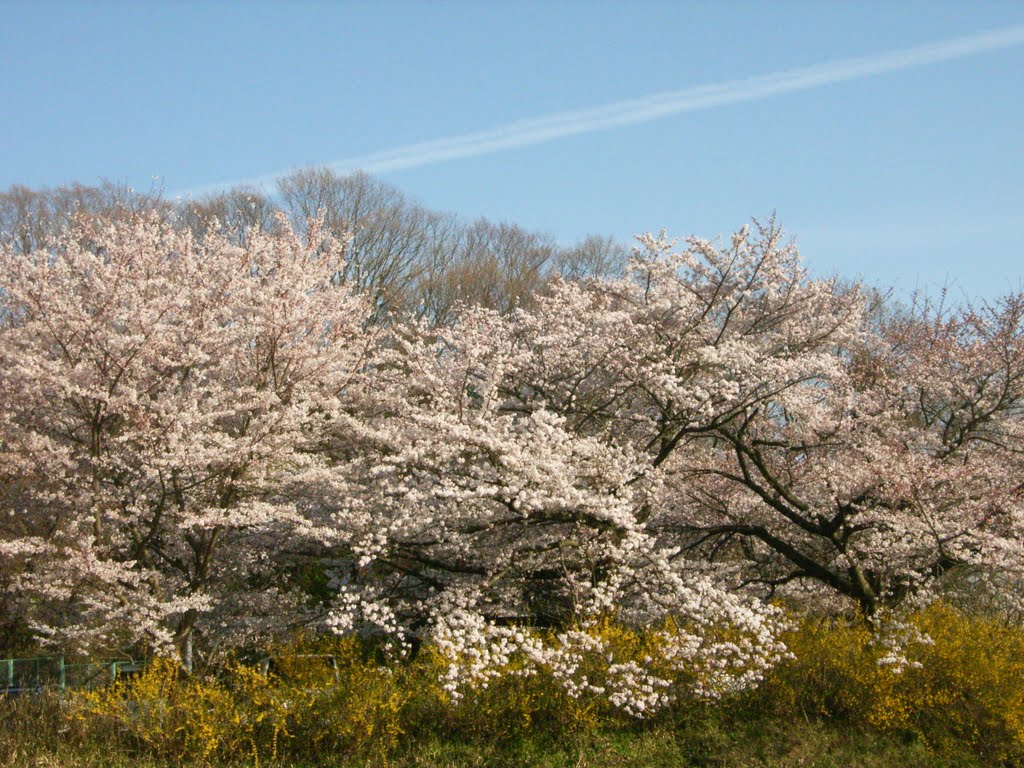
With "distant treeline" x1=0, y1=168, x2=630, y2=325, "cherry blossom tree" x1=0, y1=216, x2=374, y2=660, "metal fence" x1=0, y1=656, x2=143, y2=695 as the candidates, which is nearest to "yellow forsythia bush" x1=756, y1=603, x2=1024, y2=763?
"cherry blossom tree" x1=0, y1=216, x2=374, y2=660

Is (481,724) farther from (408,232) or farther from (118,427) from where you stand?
(408,232)

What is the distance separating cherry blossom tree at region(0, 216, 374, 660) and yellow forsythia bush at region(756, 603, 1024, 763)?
5.23 m

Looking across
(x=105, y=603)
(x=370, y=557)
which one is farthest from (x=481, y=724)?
(x=105, y=603)

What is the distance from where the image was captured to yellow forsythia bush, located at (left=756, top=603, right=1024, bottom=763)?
29.5 feet

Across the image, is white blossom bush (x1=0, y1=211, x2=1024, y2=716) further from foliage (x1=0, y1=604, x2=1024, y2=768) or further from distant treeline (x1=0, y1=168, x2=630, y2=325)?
distant treeline (x1=0, y1=168, x2=630, y2=325)

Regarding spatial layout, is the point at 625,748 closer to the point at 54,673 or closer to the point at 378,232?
the point at 54,673

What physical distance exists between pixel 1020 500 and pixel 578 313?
5747mm

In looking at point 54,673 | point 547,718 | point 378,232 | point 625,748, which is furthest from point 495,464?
point 378,232

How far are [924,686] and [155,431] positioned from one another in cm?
781

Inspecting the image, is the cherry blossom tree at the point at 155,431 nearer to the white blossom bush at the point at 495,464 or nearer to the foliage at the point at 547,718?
the white blossom bush at the point at 495,464

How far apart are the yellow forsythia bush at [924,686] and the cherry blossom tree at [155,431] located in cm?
523

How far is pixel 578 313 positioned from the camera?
13359 mm

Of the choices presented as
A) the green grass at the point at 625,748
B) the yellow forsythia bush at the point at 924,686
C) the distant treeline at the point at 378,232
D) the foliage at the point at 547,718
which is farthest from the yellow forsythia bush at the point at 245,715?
the distant treeline at the point at 378,232

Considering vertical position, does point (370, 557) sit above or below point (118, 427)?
below
